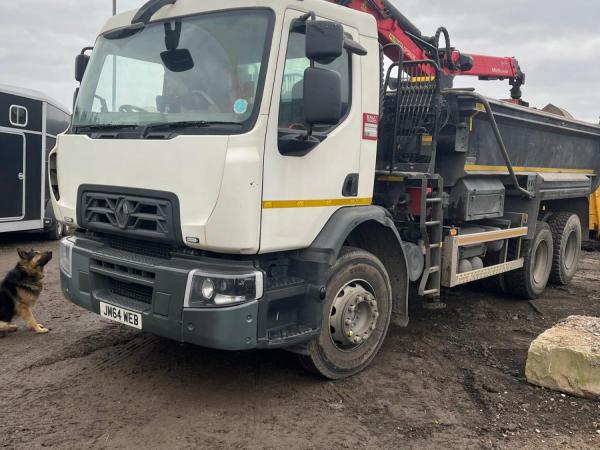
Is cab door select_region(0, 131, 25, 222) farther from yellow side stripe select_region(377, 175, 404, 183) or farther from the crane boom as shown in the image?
yellow side stripe select_region(377, 175, 404, 183)

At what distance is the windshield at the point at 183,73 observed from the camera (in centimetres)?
370

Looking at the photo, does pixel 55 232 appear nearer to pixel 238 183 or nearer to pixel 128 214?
pixel 128 214

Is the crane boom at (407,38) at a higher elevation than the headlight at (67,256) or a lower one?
higher

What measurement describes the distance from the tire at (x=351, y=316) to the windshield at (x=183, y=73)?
146 cm

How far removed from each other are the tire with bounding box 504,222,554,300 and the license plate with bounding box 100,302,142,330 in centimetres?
513

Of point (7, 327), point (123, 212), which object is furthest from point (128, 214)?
point (7, 327)

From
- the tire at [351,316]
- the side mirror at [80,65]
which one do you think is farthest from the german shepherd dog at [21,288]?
the tire at [351,316]

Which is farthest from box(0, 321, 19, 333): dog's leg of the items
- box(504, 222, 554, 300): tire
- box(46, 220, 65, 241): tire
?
box(46, 220, 65, 241): tire

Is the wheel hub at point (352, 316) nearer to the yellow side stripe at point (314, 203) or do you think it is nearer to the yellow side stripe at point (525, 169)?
the yellow side stripe at point (314, 203)

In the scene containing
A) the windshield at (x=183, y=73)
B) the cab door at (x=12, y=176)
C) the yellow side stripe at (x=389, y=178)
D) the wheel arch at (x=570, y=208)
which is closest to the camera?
the windshield at (x=183, y=73)

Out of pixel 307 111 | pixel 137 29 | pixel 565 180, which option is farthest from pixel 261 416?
pixel 565 180

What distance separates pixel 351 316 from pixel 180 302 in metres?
1.41

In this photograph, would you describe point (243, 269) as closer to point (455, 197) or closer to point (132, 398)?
point (132, 398)

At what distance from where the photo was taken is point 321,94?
3570 mm
